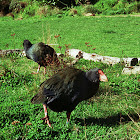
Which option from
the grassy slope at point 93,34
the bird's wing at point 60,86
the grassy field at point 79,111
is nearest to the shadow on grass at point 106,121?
the grassy field at point 79,111

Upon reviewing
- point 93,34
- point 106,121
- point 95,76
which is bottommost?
point 93,34

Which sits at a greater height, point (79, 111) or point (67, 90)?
point (67, 90)

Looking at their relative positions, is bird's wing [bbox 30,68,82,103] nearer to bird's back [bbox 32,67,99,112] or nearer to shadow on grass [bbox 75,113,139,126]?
bird's back [bbox 32,67,99,112]

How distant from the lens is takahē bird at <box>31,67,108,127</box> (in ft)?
11.6

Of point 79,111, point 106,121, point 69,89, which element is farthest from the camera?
point 79,111

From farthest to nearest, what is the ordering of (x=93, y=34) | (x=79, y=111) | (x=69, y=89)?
(x=93, y=34), (x=79, y=111), (x=69, y=89)

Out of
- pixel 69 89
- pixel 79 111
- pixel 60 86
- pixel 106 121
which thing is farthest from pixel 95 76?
pixel 79 111

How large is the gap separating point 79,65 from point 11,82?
6.88 ft

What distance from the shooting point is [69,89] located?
3529 mm

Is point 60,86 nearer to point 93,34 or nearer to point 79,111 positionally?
point 79,111

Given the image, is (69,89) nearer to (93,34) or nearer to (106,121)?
(106,121)

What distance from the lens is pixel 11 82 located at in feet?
18.2

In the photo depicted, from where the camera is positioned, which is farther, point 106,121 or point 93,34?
point 93,34

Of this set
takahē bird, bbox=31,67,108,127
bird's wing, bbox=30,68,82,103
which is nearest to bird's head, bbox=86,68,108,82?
takahē bird, bbox=31,67,108,127
